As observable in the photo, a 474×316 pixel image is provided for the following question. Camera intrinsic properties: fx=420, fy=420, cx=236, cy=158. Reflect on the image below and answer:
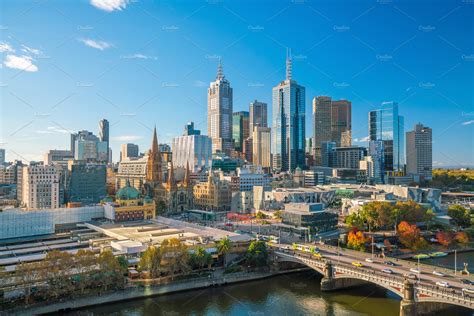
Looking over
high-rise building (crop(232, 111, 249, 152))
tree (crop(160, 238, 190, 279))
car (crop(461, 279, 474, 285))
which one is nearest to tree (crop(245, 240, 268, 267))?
tree (crop(160, 238, 190, 279))

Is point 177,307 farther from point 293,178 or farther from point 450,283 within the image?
point 293,178

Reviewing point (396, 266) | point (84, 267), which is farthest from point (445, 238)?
point (84, 267)

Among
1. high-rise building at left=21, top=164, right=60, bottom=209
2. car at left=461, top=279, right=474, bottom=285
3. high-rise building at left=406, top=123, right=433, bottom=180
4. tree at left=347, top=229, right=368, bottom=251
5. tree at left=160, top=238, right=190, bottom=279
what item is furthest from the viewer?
high-rise building at left=406, top=123, right=433, bottom=180

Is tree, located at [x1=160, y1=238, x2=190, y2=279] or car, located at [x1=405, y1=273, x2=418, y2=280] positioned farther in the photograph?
tree, located at [x1=160, y1=238, x2=190, y2=279]

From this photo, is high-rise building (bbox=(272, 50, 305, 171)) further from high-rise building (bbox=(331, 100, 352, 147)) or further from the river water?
the river water

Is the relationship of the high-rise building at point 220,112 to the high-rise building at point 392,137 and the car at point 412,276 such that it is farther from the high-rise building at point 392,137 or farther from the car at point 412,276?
the car at point 412,276

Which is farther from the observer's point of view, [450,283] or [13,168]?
[13,168]

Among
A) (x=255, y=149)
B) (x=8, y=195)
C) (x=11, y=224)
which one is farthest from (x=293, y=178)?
(x=11, y=224)
